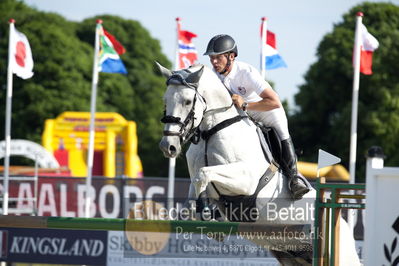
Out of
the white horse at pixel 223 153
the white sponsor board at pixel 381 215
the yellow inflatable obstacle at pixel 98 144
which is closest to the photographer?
the white sponsor board at pixel 381 215

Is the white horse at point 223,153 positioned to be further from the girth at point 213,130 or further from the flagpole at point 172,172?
the flagpole at point 172,172

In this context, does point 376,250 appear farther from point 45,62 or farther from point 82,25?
point 82,25

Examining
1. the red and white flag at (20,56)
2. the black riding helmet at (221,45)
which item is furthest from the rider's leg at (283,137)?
the red and white flag at (20,56)

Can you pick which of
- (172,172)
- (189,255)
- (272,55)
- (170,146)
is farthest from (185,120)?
(172,172)

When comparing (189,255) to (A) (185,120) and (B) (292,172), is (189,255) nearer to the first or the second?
(B) (292,172)

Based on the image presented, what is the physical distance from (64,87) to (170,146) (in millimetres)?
24807

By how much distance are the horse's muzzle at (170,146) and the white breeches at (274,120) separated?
0.96 meters

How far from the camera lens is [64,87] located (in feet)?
95.6

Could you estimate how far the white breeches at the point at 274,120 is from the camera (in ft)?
18.9

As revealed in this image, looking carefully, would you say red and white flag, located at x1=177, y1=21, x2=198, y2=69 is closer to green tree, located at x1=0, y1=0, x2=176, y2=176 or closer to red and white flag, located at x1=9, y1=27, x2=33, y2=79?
red and white flag, located at x1=9, y1=27, x2=33, y2=79

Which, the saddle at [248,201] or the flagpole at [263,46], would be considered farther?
the flagpole at [263,46]

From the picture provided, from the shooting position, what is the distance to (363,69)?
35.4 ft

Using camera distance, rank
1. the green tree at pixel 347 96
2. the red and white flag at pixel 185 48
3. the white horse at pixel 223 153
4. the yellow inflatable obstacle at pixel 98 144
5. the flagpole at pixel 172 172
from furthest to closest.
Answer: the green tree at pixel 347 96 < the yellow inflatable obstacle at pixel 98 144 < the red and white flag at pixel 185 48 < the flagpole at pixel 172 172 < the white horse at pixel 223 153

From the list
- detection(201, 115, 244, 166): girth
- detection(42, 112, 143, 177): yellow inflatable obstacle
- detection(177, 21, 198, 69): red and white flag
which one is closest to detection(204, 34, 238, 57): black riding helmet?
detection(201, 115, 244, 166): girth
